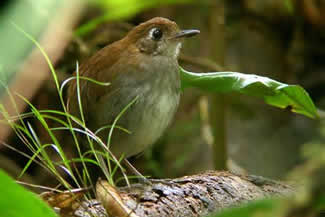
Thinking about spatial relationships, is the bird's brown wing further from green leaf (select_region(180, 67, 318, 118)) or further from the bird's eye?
green leaf (select_region(180, 67, 318, 118))

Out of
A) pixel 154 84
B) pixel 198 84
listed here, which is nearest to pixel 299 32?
pixel 154 84

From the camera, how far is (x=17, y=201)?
49.8 inches

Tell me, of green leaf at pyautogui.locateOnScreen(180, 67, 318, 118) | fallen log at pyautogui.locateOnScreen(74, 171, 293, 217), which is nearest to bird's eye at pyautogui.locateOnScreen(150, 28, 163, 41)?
green leaf at pyautogui.locateOnScreen(180, 67, 318, 118)

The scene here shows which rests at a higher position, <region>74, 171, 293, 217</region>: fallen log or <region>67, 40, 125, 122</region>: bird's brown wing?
<region>67, 40, 125, 122</region>: bird's brown wing

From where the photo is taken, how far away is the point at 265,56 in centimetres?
620

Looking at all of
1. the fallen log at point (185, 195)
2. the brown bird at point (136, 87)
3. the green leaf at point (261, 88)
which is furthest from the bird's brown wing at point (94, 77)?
the fallen log at point (185, 195)

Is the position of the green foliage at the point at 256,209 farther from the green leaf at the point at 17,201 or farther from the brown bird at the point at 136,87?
the brown bird at the point at 136,87

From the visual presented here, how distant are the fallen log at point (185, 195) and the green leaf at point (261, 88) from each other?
348 mm

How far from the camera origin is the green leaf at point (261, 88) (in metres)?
2.43

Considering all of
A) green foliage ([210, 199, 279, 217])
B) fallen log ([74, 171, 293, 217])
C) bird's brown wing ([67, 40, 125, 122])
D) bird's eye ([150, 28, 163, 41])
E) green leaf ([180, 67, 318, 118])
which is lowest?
fallen log ([74, 171, 293, 217])

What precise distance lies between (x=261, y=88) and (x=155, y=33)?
106cm

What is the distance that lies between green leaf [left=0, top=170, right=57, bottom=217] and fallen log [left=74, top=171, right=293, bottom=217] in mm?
471

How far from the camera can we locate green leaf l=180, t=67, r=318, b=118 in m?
2.43

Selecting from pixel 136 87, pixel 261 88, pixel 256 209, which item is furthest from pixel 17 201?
pixel 136 87
